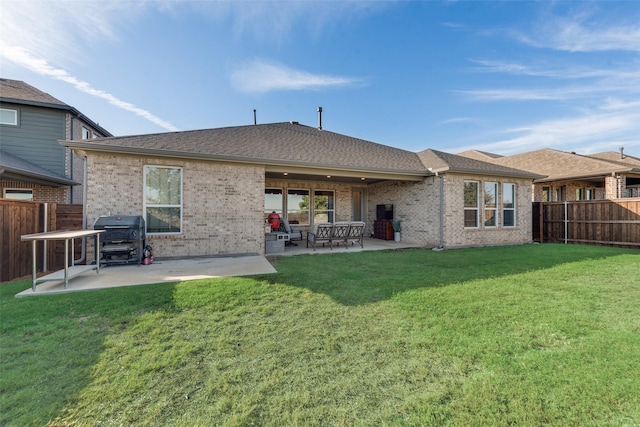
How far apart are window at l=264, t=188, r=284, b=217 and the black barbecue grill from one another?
6.34 metres

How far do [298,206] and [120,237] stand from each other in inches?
314

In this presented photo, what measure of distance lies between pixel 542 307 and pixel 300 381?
397 cm

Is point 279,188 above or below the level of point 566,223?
above

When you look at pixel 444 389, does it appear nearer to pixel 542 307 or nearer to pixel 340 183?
pixel 542 307

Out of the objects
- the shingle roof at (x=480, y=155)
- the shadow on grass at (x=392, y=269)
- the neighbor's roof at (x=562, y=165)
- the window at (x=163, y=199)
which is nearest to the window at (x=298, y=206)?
the shadow on grass at (x=392, y=269)

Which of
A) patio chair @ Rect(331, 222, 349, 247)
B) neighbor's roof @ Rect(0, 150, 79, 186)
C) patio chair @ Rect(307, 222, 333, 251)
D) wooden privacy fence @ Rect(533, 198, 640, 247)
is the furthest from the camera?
wooden privacy fence @ Rect(533, 198, 640, 247)

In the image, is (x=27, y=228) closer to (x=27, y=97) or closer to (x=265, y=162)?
(x=265, y=162)

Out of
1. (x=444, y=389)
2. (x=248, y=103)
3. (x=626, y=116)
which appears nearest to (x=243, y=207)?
(x=444, y=389)

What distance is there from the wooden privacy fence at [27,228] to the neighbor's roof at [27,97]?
795cm

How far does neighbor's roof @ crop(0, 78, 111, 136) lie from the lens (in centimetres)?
1129

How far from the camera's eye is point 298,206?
13438 millimetres

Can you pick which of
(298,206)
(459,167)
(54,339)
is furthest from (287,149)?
(54,339)

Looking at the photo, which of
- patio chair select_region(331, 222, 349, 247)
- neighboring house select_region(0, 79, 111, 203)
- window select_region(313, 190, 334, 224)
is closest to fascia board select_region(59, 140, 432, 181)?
patio chair select_region(331, 222, 349, 247)

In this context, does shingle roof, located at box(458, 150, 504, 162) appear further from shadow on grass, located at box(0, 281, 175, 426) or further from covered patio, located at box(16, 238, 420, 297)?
shadow on grass, located at box(0, 281, 175, 426)
